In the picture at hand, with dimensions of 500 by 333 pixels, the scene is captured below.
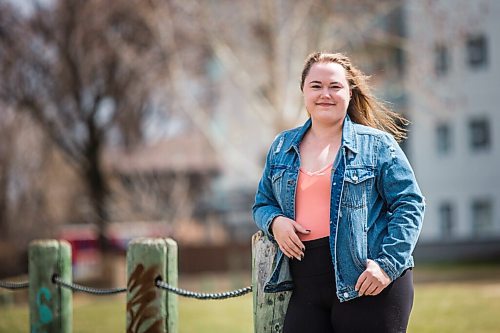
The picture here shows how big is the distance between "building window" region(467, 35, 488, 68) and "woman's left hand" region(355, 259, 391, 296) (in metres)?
31.1

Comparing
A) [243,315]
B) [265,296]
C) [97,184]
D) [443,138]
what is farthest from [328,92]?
[443,138]

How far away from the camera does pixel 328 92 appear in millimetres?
4332

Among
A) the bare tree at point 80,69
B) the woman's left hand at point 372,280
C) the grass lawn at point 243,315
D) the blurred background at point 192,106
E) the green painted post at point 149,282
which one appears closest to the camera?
the woman's left hand at point 372,280

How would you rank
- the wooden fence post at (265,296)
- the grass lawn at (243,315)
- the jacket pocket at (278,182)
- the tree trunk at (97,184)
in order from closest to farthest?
1. the jacket pocket at (278,182)
2. the wooden fence post at (265,296)
3. the grass lawn at (243,315)
4. the tree trunk at (97,184)

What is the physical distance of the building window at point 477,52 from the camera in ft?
111

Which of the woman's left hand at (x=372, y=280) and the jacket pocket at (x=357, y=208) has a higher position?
the jacket pocket at (x=357, y=208)

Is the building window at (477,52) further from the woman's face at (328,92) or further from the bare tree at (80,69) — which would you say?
the woman's face at (328,92)

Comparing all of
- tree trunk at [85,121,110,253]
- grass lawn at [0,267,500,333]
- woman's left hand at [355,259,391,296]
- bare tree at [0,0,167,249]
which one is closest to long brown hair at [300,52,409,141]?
woman's left hand at [355,259,391,296]

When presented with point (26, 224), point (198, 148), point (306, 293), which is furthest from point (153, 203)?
point (306, 293)

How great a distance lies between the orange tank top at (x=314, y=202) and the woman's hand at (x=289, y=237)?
0.14 feet

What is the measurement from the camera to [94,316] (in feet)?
48.9

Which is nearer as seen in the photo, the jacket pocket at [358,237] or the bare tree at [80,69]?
the jacket pocket at [358,237]

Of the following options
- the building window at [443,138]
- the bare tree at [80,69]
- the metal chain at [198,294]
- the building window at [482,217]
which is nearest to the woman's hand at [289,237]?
the metal chain at [198,294]

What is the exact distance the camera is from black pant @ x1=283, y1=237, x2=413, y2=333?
13.3 feet
